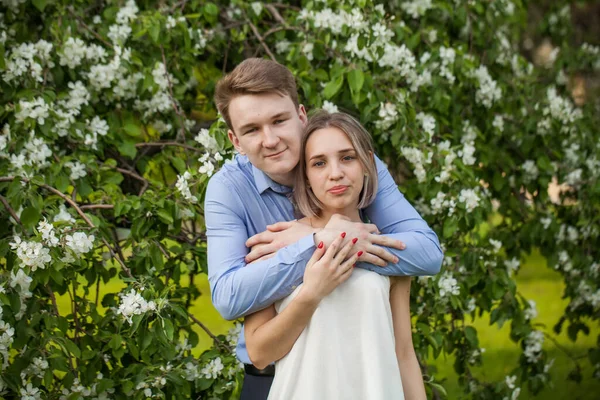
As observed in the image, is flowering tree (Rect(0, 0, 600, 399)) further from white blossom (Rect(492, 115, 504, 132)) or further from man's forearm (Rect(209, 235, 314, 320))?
man's forearm (Rect(209, 235, 314, 320))

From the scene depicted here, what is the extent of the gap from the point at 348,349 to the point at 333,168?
0.48 m

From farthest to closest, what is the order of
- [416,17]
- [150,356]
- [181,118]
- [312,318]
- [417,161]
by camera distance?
[416,17] → [181,118] → [417,161] → [150,356] → [312,318]

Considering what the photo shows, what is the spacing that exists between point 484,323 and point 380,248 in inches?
221

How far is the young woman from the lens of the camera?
7.65 feet

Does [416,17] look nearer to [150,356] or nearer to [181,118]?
[181,118]

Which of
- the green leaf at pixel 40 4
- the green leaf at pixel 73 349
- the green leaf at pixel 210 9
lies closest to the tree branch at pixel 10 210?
the green leaf at pixel 73 349

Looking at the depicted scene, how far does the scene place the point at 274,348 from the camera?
2395 millimetres

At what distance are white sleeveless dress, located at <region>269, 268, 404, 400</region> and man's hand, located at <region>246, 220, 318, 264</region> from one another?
14cm

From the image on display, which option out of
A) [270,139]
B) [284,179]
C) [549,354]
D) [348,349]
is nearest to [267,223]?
[284,179]

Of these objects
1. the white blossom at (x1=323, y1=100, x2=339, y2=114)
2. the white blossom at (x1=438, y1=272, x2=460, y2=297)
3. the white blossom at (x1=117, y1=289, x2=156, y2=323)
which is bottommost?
the white blossom at (x1=117, y1=289, x2=156, y2=323)

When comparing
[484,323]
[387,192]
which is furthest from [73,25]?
[484,323]

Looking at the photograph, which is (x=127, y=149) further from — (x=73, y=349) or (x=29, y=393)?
(x=29, y=393)

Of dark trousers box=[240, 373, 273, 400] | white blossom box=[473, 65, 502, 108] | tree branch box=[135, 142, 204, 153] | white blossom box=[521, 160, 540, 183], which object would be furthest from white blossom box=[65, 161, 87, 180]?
white blossom box=[521, 160, 540, 183]

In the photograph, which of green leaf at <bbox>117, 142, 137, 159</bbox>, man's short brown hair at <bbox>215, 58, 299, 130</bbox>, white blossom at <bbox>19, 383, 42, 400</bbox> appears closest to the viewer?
man's short brown hair at <bbox>215, 58, 299, 130</bbox>
